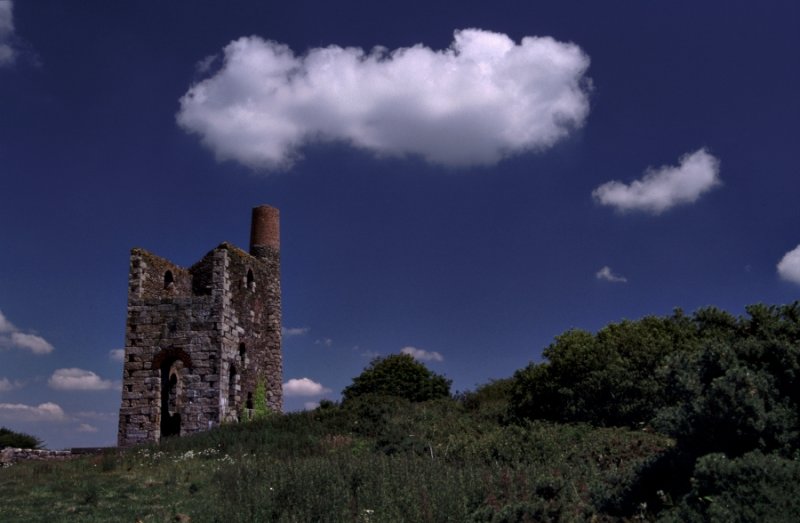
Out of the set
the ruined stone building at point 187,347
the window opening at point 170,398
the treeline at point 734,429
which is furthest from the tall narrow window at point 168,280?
the treeline at point 734,429

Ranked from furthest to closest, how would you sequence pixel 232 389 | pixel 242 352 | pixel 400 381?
pixel 400 381, pixel 242 352, pixel 232 389

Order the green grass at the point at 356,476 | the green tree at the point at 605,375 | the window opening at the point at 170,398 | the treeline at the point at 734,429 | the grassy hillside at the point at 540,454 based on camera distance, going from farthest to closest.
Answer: the window opening at the point at 170,398 → the green tree at the point at 605,375 → the green grass at the point at 356,476 → the grassy hillside at the point at 540,454 → the treeline at the point at 734,429

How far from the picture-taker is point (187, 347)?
24859 millimetres

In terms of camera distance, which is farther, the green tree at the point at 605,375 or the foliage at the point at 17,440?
the foliage at the point at 17,440

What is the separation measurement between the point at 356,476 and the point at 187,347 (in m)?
14.4

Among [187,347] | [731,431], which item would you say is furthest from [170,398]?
[731,431]

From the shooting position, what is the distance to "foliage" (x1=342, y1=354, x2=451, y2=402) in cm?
3116

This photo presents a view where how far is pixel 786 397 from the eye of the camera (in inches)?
309

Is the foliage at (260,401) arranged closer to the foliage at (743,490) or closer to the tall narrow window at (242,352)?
the tall narrow window at (242,352)

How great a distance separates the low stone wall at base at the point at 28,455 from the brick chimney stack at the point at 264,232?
451 inches

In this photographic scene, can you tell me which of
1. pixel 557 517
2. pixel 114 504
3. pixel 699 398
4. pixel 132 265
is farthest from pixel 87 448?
pixel 699 398

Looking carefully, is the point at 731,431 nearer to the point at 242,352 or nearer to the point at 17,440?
the point at 242,352

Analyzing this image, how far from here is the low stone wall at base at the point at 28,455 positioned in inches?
871

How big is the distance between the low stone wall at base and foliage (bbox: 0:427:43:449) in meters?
6.86
